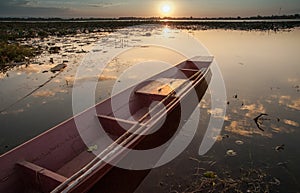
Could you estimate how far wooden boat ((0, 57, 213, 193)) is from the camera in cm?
306

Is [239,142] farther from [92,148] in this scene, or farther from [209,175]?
[92,148]

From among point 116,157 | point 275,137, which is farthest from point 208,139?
point 116,157

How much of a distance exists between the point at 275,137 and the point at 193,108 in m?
2.32

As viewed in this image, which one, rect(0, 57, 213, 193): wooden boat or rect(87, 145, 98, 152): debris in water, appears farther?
rect(87, 145, 98, 152): debris in water

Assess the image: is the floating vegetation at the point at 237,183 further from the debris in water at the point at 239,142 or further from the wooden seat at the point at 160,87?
the wooden seat at the point at 160,87

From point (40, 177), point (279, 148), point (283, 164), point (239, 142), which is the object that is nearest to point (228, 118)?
point (239, 142)

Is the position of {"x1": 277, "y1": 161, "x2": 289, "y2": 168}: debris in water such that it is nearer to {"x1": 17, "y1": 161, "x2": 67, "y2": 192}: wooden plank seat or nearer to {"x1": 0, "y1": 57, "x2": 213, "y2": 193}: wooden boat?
{"x1": 0, "y1": 57, "x2": 213, "y2": 193}: wooden boat

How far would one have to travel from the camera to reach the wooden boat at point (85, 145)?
3059 mm

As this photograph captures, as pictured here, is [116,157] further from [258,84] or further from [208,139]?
[258,84]

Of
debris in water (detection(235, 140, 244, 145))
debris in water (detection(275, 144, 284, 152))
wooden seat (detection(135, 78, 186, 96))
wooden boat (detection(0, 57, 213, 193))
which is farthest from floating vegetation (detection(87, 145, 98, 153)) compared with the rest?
debris in water (detection(275, 144, 284, 152))

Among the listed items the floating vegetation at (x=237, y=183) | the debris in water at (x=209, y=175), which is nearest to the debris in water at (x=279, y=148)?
the floating vegetation at (x=237, y=183)

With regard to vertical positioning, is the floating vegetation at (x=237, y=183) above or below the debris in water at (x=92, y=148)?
below

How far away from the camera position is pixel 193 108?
6.82 m

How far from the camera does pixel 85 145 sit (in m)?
4.64
